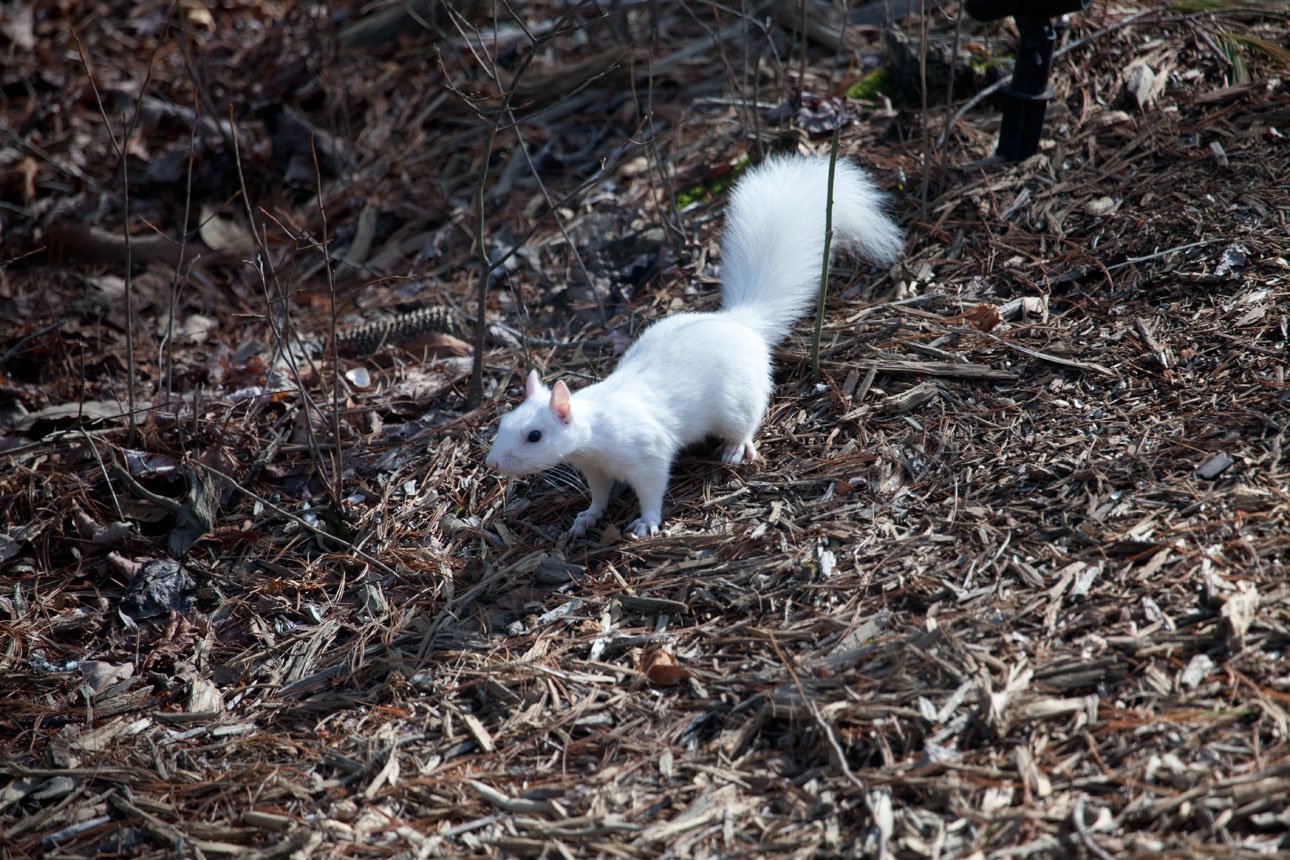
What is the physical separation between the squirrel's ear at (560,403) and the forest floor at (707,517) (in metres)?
0.48

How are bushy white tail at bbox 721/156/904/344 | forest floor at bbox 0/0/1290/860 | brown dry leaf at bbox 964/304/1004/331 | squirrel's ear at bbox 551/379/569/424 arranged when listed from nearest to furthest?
forest floor at bbox 0/0/1290/860, squirrel's ear at bbox 551/379/569/424, brown dry leaf at bbox 964/304/1004/331, bushy white tail at bbox 721/156/904/344

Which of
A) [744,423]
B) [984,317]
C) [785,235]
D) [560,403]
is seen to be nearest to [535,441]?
[560,403]

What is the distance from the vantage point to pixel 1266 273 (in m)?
3.19

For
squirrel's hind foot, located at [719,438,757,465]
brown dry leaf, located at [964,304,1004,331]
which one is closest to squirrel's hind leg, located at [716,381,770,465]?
squirrel's hind foot, located at [719,438,757,465]

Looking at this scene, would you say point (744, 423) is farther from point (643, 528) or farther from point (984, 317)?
point (984, 317)

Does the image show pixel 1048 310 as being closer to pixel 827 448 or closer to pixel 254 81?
pixel 827 448

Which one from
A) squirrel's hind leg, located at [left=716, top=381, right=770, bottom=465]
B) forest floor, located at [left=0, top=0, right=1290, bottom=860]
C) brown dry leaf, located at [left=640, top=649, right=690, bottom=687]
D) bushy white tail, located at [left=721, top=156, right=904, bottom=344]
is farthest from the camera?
bushy white tail, located at [left=721, top=156, right=904, bottom=344]

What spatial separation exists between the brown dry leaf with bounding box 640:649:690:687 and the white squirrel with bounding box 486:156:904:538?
607mm

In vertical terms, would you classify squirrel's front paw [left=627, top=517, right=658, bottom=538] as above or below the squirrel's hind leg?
below

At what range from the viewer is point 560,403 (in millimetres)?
2930

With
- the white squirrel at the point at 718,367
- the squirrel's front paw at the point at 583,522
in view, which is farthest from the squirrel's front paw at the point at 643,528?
the squirrel's front paw at the point at 583,522

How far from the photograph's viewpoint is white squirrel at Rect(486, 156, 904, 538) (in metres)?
3.02

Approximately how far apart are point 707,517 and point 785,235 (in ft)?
4.08

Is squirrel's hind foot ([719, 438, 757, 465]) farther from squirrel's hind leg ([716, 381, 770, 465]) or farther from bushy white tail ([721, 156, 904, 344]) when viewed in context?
bushy white tail ([721, 156, 904, 344])
